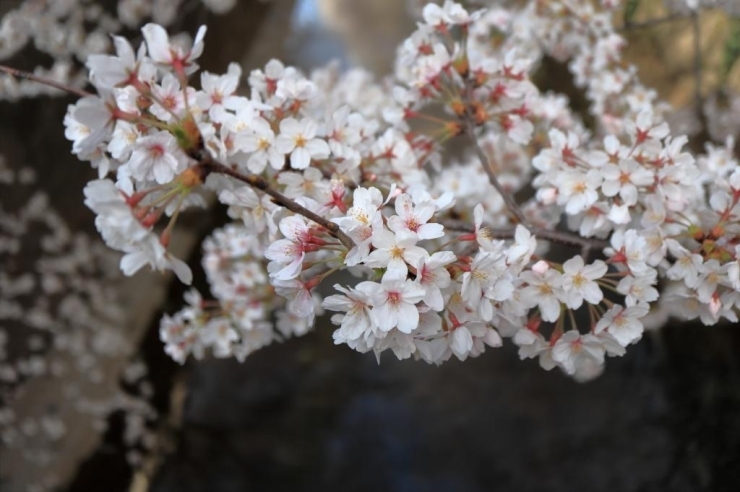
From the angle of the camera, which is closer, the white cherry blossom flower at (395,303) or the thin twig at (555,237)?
the white cherry blossom flower at (395,303)

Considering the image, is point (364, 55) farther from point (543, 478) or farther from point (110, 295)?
point (543, 478)

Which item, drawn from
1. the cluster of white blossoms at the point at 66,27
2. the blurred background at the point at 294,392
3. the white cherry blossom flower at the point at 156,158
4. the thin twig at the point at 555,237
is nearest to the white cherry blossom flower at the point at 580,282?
the thin twig at the point at 555,237

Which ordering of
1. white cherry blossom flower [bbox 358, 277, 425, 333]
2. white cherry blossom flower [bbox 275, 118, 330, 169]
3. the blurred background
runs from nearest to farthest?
white cherry blossom flower [bbox 358, 277, 425, 333] < white cherry blossom flower [bbox 275, 118, 330, 169] < the blurred background

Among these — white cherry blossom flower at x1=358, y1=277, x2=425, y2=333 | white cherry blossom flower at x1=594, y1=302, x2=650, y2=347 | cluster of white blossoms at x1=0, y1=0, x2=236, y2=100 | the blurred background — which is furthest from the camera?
the blurred background

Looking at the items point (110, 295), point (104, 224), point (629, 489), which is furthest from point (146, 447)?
point (104, 224)

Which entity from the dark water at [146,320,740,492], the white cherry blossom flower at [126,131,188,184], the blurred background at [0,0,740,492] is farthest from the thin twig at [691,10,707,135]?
the white cherry blossom flower at [126,131,188,184]

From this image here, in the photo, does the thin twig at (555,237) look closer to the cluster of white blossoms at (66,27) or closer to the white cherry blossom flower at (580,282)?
the white cherry blossom flower at (580,282)

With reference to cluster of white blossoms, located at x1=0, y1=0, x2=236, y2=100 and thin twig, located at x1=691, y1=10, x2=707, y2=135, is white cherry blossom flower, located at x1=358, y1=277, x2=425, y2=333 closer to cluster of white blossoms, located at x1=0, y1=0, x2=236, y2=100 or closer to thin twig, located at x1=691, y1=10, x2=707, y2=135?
cluster of white blossoms, located at x1=0, y1=0, x2=236, y2=100
